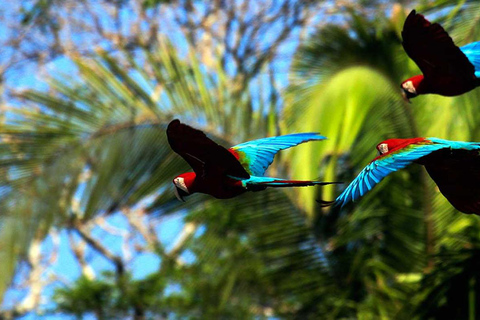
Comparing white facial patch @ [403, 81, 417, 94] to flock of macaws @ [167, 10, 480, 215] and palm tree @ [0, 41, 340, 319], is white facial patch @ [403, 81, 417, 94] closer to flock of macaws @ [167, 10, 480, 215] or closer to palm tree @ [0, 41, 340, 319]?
flock of macaws @ [167, 10, 480, 215]

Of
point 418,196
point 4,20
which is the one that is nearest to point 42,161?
point 418,196

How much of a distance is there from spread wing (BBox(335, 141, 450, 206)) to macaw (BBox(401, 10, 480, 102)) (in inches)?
18.3

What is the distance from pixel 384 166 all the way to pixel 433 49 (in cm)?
63

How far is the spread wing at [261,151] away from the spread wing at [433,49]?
17.1 inches

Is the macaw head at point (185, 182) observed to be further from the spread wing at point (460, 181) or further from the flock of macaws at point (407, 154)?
the spread wing at point (460, 181)

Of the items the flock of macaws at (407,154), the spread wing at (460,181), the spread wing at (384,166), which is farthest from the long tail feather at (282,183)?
the spread wing at (460,181)

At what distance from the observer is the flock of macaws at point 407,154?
7.60 ft

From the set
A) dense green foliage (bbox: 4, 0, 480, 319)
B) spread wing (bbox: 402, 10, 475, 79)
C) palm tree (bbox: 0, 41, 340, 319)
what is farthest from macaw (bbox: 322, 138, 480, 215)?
palm tree (bbox: 0, 41, 340, 319)

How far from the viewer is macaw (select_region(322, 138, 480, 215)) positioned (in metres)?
2.27

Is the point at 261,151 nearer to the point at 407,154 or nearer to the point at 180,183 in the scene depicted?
the point at 180,183

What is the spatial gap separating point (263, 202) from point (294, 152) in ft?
1.45

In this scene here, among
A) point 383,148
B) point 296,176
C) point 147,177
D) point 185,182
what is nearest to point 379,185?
point 296,176

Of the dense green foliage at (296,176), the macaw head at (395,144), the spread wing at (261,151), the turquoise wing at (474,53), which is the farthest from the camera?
the dense green foliage at (296,176)

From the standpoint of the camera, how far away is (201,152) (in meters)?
2.41
